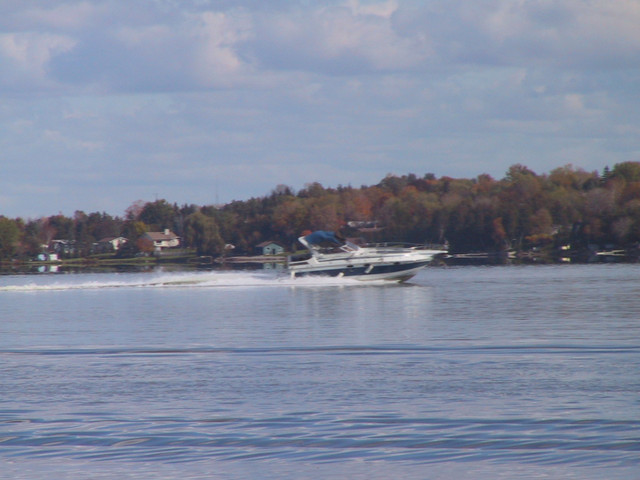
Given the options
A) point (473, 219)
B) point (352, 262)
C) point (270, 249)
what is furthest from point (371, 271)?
point (270, 249)

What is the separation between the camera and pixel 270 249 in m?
169

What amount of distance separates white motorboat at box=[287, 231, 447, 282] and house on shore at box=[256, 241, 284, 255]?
107 metres

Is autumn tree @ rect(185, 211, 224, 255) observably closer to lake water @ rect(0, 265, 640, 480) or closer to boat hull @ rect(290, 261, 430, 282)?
boat hull @ rect(290, 261, 430, 282)

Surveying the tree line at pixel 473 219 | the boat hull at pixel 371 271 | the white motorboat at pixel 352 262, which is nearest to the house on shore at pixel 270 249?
the tree line at pixel 473 219

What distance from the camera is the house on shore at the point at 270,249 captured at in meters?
168

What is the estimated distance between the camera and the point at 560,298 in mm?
44500

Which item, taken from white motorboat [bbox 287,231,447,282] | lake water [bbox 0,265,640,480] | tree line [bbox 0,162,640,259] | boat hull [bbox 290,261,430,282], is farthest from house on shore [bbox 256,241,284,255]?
lake water [bbox 0,265,640,480]

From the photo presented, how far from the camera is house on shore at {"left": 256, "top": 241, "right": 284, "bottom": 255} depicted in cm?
16800

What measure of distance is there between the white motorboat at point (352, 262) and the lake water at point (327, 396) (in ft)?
70.4

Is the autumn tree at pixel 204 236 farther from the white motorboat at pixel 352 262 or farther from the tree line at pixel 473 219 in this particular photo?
the white motorboat at pixel 352 262

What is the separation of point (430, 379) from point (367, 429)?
187 inches

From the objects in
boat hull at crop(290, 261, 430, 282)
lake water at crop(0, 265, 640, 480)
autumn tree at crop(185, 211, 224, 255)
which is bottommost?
lake water at crop(0, 265, 640, 480)

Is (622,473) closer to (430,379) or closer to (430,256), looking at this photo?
(430,379)

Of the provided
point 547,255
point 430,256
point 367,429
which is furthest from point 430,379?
point 547,255
